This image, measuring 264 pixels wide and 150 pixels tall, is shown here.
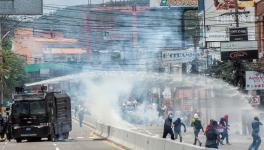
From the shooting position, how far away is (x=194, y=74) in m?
70.6

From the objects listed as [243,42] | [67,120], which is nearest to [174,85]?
[243,42]

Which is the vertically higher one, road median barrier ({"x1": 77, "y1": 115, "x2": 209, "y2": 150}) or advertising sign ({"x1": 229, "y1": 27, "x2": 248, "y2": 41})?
advertising sign ({"x1": 229, "y1": 27, "x2": 248, "y2": 41})

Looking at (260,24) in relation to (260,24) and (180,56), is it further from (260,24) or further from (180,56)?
(180,56)

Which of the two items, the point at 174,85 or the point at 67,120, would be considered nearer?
the point at 67,120

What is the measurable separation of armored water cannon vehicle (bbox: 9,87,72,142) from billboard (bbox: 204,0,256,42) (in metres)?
29.7

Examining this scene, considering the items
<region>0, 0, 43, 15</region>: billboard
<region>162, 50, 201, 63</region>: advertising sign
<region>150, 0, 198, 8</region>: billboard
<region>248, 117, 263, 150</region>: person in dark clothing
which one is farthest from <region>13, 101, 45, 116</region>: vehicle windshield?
<region>150, 0, 198, 8</region>: billboard

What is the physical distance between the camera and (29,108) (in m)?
44.5

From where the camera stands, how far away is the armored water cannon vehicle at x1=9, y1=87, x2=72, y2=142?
1737 inches

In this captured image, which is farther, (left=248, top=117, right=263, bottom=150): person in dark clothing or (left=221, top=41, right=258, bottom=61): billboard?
(left=221, top=41, right=258, bottom=61): billboard

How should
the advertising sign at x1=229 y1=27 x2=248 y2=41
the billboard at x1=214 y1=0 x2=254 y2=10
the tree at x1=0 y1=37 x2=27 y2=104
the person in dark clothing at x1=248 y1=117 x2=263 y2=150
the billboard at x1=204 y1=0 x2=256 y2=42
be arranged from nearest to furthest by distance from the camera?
the person in dark clothing at x1=248 y1=117 x2=263 y2=150 < the advertising sign at x1=229 y1=27 x2=248 y2=41 < the billboard at x1=214 y1=0 x2=254 y2=10 < the billboard at x1=204 y1=0 x2=256 y2=42 < the tree at x1=0 y1=37 x2=27 y2=104

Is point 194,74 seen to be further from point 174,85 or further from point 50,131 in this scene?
point 50,131

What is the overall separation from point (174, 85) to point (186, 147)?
6441 cm

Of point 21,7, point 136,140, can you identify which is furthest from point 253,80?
point 21,7

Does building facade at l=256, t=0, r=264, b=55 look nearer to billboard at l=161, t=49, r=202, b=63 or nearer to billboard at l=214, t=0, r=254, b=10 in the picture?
billboard at l=161, t=49, r=202, b=63
